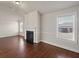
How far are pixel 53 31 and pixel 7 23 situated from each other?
18.6 ft

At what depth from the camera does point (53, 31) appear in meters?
4.68

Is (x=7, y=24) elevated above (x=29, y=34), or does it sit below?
above

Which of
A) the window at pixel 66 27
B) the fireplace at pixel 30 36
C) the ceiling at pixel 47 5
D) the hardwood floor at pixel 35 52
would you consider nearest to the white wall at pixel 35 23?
the fireplace at pixel 30 36

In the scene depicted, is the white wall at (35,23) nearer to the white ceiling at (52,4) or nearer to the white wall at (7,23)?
the white ceiling at (52,4)

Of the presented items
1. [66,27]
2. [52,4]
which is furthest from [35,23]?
[66,27]

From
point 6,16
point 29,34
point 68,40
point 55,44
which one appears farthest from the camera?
point 6,16

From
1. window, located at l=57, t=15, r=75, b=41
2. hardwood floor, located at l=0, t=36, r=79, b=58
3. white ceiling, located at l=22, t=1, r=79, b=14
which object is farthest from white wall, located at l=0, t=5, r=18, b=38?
window, located at l=57, t=15, r=75, b=41

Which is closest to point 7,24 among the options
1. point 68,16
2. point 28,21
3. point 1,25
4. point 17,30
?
point 1,25

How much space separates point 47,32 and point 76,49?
229cm

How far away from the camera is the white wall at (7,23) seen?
6.83 metres

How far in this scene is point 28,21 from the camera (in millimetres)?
6039

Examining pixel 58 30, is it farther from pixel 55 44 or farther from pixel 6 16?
pixel 6 16

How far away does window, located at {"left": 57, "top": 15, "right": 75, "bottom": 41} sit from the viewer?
369 cm

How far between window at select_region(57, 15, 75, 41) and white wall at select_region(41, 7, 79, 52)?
0.25m
